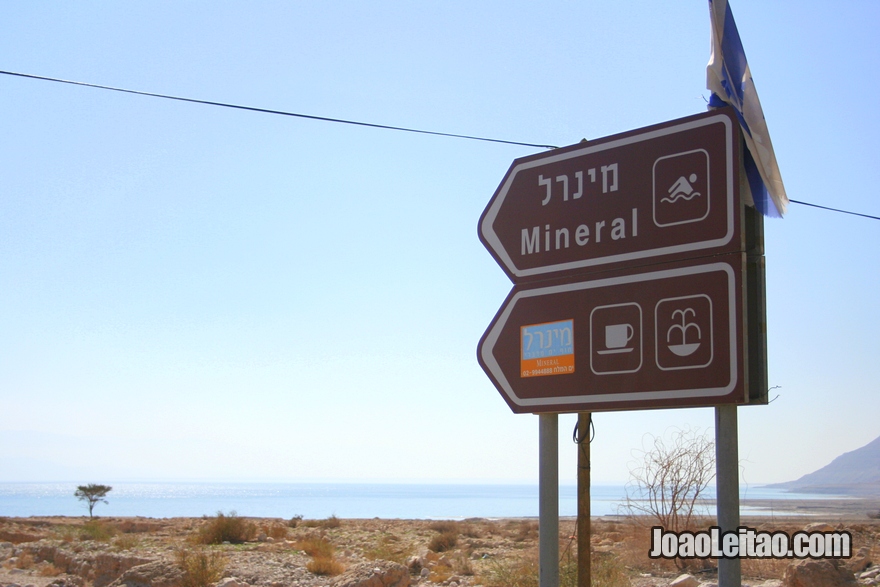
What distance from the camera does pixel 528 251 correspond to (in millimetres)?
4449

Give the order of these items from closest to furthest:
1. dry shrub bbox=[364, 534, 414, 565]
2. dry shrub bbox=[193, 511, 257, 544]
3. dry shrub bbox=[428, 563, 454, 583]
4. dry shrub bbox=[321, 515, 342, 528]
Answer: dry shrub bbox=[428, 563, 454, 583] < dry shrub bbox=[364, 534, 414, 565] < dry shrub bbox=[193, 511, 257, 544] < dry shrub bbox=[321, 515, 342, 528]

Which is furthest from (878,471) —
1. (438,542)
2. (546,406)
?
(546,406)

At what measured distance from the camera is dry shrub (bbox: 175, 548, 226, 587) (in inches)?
569

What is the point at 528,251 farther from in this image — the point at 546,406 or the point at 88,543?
the point at 88,543

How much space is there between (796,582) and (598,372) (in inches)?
371

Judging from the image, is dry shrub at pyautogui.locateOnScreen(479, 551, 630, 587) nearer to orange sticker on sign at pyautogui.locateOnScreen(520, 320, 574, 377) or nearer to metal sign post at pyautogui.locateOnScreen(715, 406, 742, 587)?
orange sticker on sign at pyautogui.locateOnScreen(520, 320, 574, 377)

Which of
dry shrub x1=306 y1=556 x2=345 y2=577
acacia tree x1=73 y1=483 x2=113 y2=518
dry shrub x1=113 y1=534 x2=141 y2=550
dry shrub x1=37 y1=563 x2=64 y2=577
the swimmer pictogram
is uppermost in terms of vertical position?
the swimmer pictogram

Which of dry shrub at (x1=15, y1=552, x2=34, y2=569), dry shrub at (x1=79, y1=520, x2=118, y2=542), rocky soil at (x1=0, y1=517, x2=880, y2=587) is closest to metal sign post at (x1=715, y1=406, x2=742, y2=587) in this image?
→ rocky soil at (x1=0, y1=517, x2=880, y2=587)

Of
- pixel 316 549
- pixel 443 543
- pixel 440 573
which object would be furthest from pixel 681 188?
pixel 443 543

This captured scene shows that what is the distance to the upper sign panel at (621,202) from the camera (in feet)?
12.1

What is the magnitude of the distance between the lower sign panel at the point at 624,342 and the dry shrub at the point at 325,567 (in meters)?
14.6

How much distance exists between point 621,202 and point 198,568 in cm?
1371

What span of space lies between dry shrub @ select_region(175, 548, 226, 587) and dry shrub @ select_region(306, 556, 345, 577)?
2280 millimetres

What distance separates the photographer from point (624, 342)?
3910 mm
